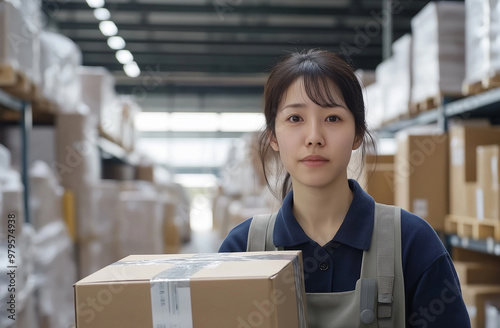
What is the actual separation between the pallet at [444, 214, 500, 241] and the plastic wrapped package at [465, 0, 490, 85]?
0.85 metres

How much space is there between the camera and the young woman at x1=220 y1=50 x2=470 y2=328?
4.62 feet

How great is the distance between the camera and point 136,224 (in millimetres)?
6070

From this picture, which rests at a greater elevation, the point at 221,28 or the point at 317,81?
the point at 221,28

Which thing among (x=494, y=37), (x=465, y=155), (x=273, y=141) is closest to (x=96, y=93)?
(x=465, y=155)

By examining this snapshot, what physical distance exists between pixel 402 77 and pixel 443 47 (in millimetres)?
836

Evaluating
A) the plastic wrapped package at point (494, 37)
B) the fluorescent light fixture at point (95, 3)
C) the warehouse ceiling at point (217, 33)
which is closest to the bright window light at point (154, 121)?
the warehouse ceiling at point (217, 33)

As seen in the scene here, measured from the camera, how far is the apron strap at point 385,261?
4.52 feet

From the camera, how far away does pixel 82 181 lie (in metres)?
4.80

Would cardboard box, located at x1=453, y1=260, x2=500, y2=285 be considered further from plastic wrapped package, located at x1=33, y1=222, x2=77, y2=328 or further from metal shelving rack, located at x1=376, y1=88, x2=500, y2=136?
plastic wrapped package, located at x1=33, y1=222, x2=77, y2=328

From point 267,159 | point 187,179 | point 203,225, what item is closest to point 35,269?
point 267,159

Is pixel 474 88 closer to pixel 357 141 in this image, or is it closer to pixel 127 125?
pixel 357 141

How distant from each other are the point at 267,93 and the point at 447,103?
119 inches

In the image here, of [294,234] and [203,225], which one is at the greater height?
[294,234]

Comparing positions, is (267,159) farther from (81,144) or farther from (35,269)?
(81,144)
